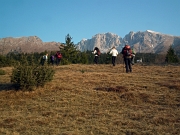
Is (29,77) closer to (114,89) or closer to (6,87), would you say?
(6,87)

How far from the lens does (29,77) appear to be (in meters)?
11.4

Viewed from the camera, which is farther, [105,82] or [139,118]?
[105,82]

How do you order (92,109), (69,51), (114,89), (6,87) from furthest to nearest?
1. (69,51)
2. (6,87)
3. (114,89)
4. (92,109)

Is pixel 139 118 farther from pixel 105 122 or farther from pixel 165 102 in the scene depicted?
pixel 165 102

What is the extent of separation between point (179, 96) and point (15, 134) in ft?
22.8

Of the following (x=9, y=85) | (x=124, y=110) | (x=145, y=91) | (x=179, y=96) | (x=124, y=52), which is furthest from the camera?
(x=124, y=52)

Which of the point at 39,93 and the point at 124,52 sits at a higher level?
the point at 124,52

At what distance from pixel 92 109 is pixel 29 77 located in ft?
13.6

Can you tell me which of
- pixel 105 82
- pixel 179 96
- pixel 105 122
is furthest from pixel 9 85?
pixel 179 96

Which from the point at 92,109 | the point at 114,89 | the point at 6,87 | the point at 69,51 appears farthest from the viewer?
the point at 69,51

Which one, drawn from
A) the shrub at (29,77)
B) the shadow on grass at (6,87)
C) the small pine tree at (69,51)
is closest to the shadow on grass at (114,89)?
the shrub at (29,77)

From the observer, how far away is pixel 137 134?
6219 mm

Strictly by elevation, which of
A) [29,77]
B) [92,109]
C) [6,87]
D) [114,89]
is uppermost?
[29,77]

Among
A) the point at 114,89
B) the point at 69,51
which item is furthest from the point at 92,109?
the point at 69,51
